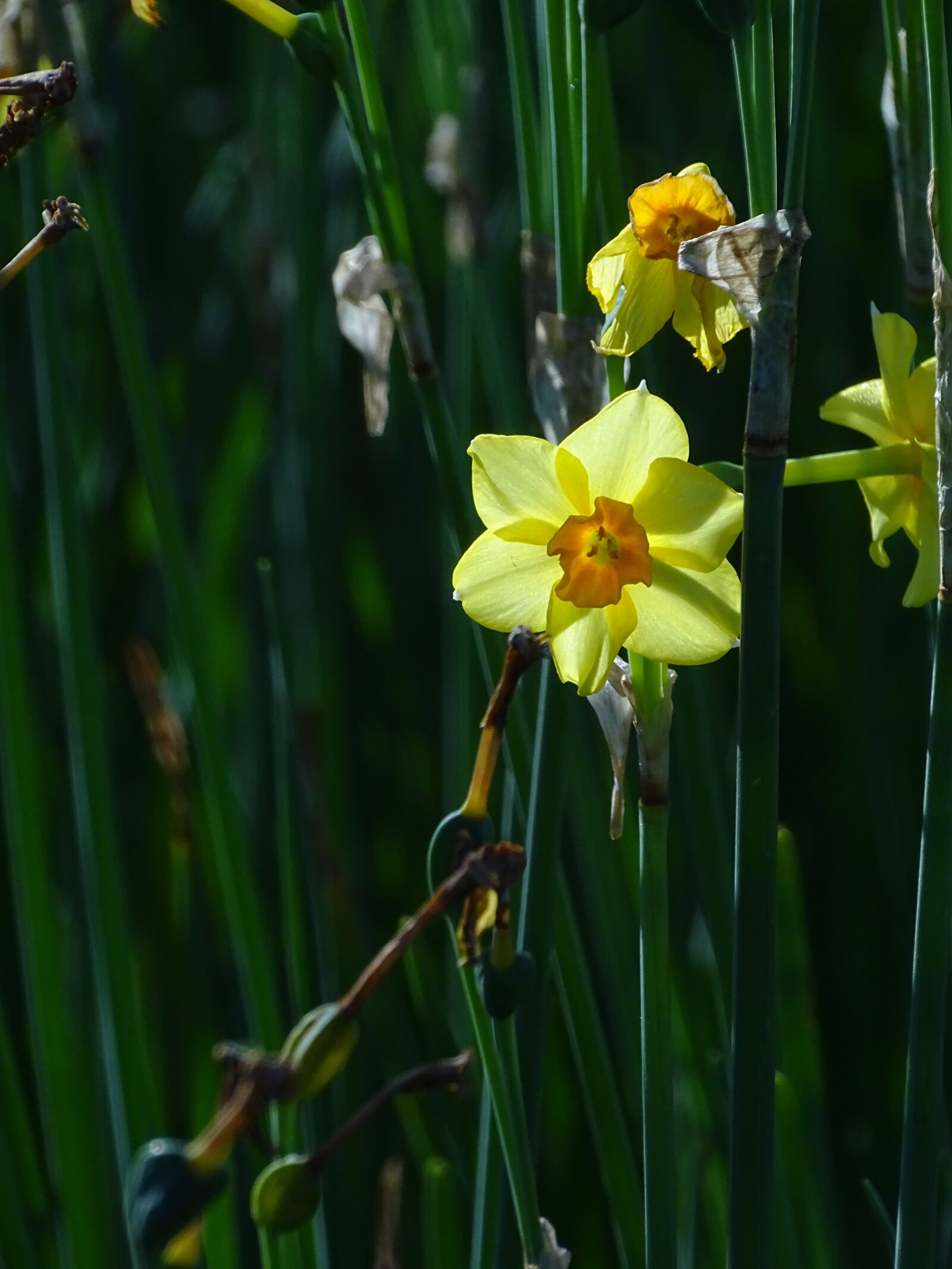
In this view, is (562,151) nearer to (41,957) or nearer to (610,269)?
(610,269)

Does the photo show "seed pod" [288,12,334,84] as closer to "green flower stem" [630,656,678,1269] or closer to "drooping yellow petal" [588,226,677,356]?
"drooping yellow petal" [588,226,677,356]

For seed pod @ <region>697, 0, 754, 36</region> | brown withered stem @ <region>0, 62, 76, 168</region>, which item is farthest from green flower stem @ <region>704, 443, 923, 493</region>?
brown withered stem @ <region>0, 62, 76, 168</region>

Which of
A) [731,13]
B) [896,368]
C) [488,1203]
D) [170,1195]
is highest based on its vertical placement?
[731,13]

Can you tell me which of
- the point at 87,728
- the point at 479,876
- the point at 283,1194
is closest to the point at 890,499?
the point at 479,876

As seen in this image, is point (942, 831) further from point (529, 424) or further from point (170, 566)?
point (529, 424)

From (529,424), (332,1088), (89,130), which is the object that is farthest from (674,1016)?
(89,130)

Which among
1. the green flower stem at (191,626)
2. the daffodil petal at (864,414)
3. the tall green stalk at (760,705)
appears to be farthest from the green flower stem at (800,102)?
the green flower stem at (191,626)
